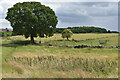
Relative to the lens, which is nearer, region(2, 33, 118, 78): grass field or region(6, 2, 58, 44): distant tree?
region(2, 33, 118, 78): grass field

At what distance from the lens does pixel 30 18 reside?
46.8m

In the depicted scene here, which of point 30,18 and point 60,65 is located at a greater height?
point 30,18

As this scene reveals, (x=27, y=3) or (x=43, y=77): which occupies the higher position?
(x=27, y=3)

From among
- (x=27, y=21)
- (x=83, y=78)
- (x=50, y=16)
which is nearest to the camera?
(x=83, y=78)

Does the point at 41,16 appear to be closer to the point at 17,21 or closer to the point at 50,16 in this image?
the point at 50,16

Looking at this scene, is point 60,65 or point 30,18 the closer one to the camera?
point 60,65

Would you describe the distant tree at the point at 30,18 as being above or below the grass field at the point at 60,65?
above

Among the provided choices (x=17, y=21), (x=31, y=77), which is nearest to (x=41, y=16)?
(x=17, y=21)

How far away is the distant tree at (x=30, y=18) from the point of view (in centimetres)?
4719

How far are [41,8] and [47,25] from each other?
592cm

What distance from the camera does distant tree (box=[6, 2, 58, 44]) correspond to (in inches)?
1858

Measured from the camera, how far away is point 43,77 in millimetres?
10336

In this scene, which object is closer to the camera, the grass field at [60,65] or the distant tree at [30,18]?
the grass field at [60,65]

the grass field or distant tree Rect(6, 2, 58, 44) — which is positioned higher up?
distant tree Rect(6, 2, 58, 44)
